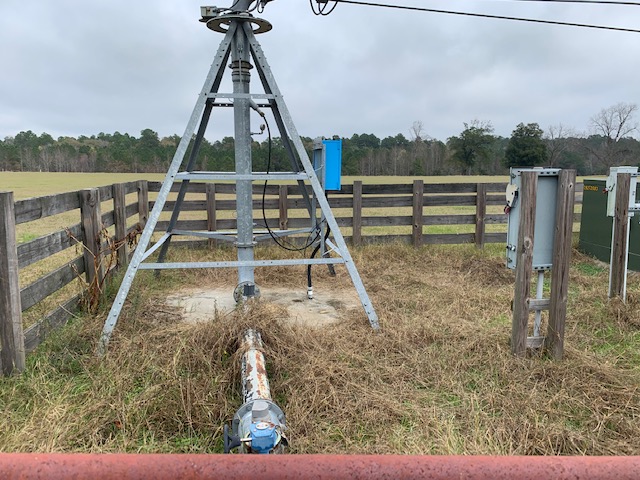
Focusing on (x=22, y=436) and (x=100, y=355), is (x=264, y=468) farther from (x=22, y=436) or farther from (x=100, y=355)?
(x=100, y=355)

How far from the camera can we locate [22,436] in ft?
9.30

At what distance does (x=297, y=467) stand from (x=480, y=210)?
946 centimetres

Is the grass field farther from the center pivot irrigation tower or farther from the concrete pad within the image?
the center pivot irrigation tower

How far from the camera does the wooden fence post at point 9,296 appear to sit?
135 inches

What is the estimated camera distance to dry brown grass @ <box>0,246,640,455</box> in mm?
2955

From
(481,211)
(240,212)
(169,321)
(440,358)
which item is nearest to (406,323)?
(440,358)

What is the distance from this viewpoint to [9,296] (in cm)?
345

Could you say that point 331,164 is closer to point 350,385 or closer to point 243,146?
point 243,146

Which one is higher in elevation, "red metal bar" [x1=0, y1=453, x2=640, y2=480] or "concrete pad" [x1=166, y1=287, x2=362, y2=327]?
"red metal bar" [x1=0, y1=453, x2=640, y2=480]

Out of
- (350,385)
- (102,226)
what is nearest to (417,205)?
(102,226)

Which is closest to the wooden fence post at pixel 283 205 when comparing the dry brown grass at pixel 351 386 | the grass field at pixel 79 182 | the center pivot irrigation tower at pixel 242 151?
the center pivot irrigation tower at pixel 242 151

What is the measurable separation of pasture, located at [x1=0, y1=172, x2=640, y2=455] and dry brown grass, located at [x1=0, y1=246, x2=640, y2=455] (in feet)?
0.04

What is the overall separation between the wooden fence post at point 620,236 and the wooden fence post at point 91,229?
5546 millimetres

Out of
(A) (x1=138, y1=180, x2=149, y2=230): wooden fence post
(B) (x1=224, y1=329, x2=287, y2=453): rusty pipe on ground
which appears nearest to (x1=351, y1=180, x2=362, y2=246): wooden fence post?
(A) (x1=138, y1=180, x2=149, y2=230): wooden fence post
